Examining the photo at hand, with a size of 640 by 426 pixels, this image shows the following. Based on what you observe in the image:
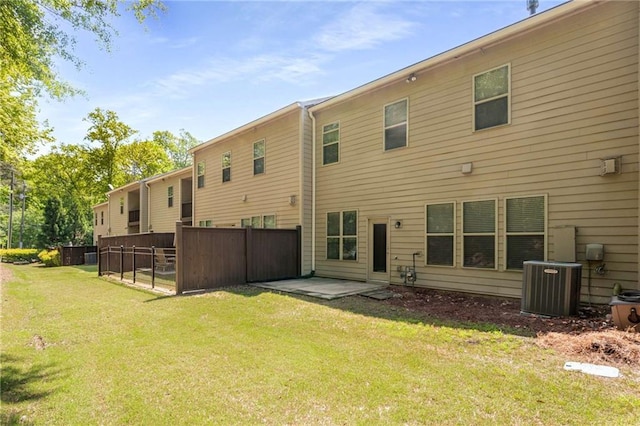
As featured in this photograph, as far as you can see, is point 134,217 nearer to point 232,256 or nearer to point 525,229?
point 232,256

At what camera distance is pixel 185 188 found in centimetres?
1916

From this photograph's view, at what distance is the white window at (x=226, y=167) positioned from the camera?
14359 mm

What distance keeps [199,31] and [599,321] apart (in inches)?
364

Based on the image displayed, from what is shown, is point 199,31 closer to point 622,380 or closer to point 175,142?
point 622,380

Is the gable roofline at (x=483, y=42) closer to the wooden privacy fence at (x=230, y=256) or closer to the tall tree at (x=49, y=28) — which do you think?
the wooden privacy fence at (x=230, y=256)

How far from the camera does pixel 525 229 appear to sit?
6.77 meters

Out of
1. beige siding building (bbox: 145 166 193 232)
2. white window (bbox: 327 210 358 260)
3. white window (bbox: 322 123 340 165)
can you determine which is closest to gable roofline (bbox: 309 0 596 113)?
white window (bbox: 322 123 340 165)

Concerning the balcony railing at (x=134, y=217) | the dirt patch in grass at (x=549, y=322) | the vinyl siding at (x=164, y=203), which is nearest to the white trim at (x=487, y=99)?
the dirt patch in grass at (x=549, y=322)

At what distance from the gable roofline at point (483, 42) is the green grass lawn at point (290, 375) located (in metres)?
5.72

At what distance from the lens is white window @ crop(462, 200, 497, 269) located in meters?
7.23

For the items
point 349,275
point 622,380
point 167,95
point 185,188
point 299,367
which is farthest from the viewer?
point 185,188

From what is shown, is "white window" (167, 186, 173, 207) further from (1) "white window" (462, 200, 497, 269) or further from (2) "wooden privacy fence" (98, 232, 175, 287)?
(1) "white window" (462, 200, 497, 269)

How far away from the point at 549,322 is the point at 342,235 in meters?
5.79

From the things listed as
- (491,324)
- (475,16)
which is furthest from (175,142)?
(491,324)
